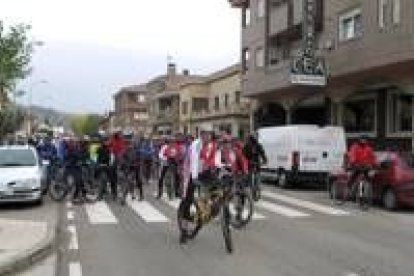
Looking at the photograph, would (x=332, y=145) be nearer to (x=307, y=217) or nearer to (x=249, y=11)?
(x=307, y=217)

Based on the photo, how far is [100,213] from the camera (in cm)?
1991

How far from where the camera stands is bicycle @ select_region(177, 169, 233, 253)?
13.8 metres

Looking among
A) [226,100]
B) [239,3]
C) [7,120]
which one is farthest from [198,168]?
[226,100]

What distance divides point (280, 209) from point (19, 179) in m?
5.78

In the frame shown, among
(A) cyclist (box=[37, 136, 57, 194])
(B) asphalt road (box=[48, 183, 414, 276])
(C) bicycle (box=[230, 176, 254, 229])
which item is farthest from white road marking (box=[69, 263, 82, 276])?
(A) cyclist (box=[37, 136, 57, 194])

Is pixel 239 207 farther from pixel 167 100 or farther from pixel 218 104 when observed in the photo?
pixel 167 100

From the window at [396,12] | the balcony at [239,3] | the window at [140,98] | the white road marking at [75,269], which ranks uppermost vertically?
the balcony at [239,3]

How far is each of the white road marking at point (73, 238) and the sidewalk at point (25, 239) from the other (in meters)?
0.27

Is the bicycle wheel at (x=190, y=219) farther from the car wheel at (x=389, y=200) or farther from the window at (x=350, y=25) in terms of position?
the window at (x=350, y=25)

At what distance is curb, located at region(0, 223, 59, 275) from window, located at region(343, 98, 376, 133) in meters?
23.2

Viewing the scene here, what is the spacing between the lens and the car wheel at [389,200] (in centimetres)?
2127

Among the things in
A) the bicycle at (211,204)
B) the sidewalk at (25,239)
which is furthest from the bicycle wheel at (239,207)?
the sidewalk at (25,239)

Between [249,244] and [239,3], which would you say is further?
[239,3]

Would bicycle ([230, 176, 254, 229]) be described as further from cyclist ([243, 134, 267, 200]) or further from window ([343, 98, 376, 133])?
window ([343, 98, 376, 133])
